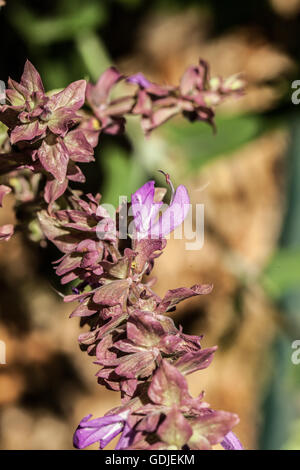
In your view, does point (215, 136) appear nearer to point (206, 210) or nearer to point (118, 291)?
point (206, 210)

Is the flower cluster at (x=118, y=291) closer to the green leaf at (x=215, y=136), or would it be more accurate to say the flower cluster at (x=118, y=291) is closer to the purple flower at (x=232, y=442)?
the purple flower at (x=232, y=442)

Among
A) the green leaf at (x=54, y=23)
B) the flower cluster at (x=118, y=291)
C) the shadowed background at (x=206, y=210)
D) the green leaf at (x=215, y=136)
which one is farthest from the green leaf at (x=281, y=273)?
the flower cluster at (x=118, y=291)

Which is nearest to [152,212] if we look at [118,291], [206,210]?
[118,291]

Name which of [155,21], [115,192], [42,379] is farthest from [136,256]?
[155,21]

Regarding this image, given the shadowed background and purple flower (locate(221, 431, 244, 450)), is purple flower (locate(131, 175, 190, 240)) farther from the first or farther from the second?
the shadowed background

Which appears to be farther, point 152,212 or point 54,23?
point 54,23

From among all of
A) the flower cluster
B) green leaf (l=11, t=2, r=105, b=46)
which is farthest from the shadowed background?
the flower cluster
